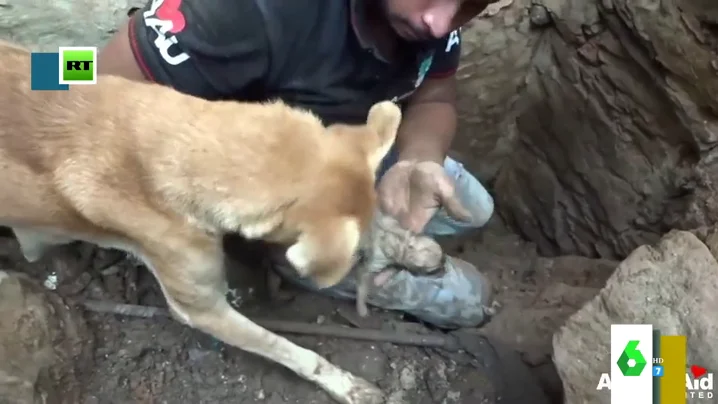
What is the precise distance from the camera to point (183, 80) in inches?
52.1

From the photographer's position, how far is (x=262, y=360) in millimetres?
1564

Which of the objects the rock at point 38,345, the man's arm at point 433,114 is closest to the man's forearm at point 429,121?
the man's arm at point 433,114

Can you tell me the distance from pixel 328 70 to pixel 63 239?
672mm

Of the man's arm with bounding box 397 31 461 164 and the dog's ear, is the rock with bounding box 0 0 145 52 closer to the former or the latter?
the man's arm with bounding box 397 31 461 164

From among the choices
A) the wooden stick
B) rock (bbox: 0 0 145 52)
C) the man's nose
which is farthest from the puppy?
rock (bbox: 0 0 145 52)

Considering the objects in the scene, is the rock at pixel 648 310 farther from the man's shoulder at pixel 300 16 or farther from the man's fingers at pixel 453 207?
the man's shoulder at pixel 300 16

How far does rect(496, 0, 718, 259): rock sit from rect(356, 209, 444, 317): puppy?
650 mm

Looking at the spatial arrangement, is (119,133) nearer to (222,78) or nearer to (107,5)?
(222,78)

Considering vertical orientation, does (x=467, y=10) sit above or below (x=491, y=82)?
above

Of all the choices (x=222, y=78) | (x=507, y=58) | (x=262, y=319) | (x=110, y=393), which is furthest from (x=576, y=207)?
(x=110, y=393)

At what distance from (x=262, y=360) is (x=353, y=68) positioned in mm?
669

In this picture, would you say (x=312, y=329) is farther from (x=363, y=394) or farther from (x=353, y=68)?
(x=353, y=68)

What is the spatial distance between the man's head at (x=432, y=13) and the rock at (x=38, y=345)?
3.16 feet

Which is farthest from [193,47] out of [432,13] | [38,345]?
[38,345]
